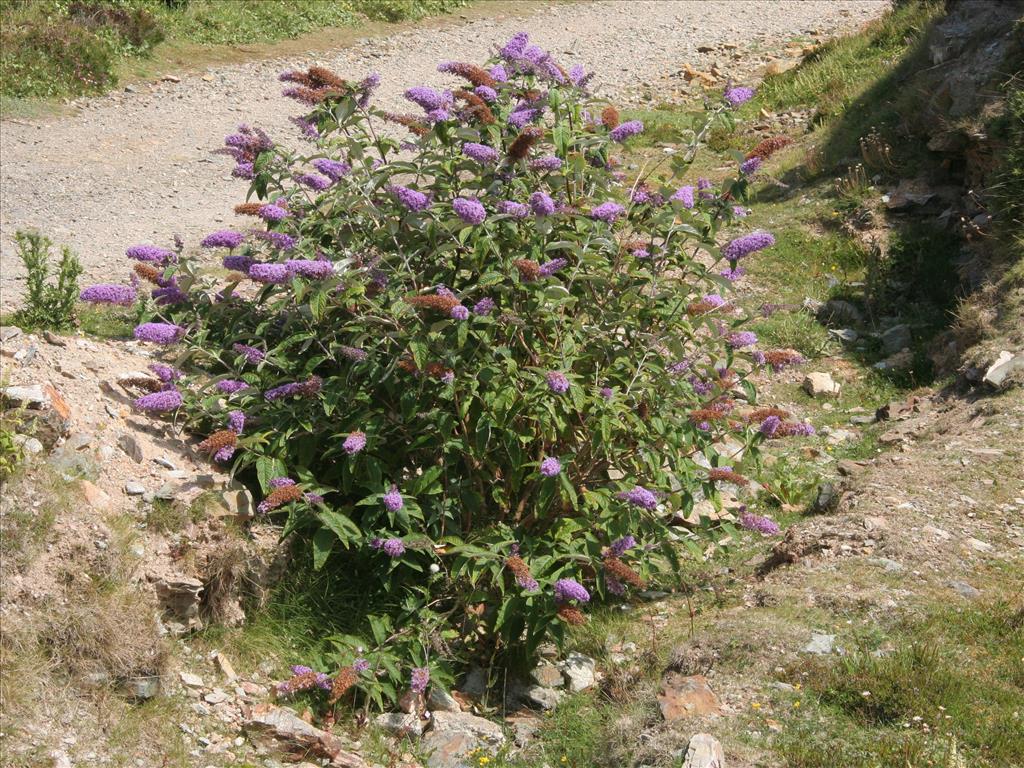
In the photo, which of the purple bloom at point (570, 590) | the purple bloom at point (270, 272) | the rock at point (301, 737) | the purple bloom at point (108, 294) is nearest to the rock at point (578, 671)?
the purple bloom at point (570, 590)

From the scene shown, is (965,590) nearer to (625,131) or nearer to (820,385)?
(625,131)

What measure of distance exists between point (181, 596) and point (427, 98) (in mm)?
2672

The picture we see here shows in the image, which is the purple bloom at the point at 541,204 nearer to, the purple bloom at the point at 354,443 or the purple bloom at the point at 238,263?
the purple bloom at the point at 354,443

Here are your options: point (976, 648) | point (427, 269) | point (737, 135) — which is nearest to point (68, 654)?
point (427, 269)

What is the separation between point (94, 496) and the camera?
525 cm

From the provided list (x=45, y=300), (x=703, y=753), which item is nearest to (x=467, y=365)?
(x=703, y=753)

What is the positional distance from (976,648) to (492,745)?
2.30 meters

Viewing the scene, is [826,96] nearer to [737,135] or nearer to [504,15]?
[737,135]

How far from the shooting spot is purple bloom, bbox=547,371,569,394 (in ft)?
16.2

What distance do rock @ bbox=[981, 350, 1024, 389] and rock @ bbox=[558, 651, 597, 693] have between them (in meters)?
3.86

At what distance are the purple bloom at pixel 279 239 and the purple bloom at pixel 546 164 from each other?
124 centimetres

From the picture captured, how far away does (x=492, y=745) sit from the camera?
17.3 ft

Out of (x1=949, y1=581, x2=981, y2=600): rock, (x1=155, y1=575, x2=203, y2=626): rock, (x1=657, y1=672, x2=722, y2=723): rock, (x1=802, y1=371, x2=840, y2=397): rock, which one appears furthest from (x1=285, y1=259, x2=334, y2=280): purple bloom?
(x1=802, y1=371, x2=840, y2=397): rock

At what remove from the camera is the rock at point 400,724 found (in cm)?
532
